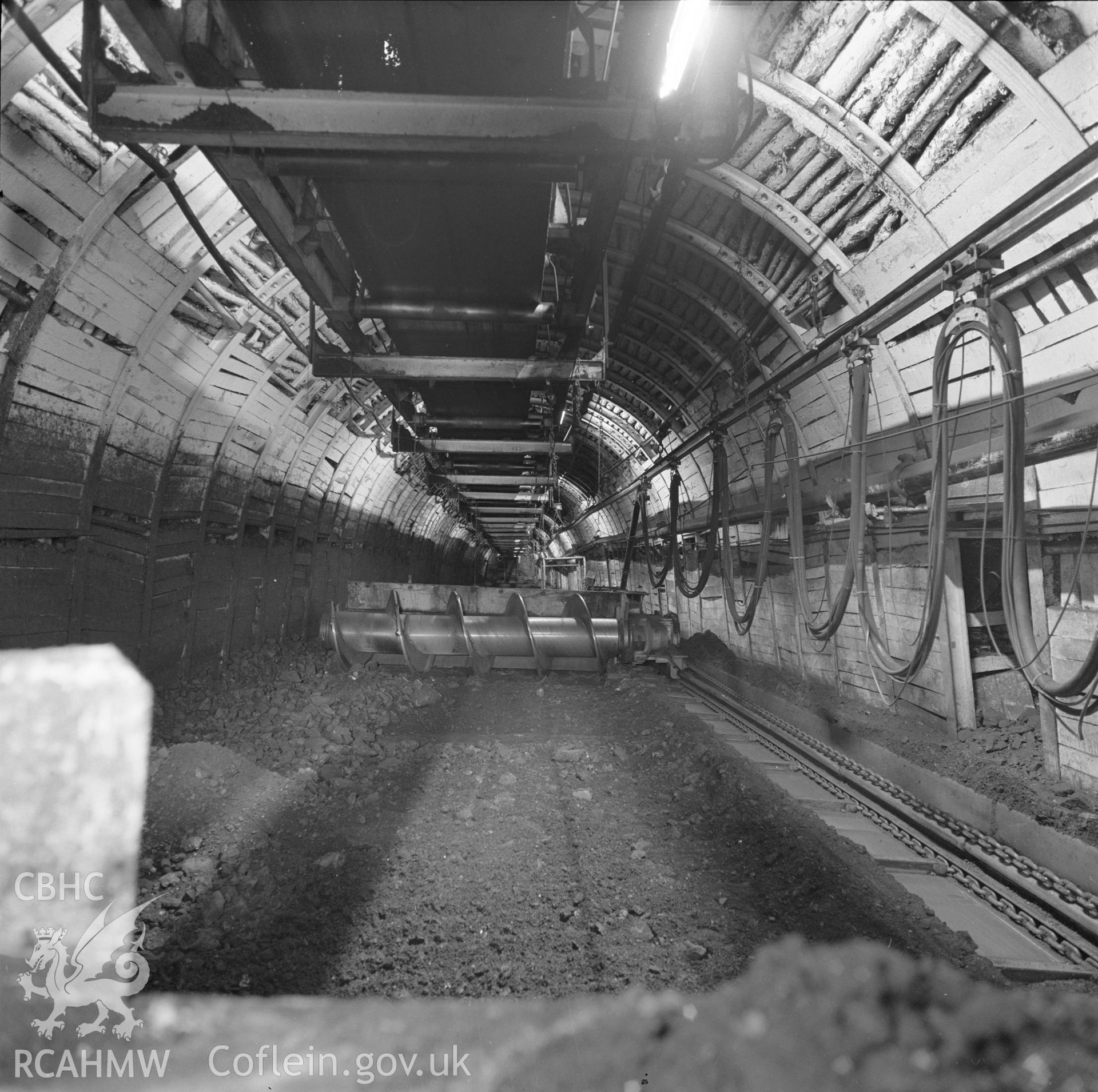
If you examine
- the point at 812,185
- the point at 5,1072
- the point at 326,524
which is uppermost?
the point at 812,185

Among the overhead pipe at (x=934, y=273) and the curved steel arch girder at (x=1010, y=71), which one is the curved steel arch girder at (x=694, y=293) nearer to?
the overhead pipe at (x=934, y=273)

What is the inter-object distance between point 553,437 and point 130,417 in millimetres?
4687

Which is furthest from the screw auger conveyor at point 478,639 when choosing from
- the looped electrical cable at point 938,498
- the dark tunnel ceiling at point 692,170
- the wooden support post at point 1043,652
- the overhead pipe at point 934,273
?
the looped electrical cable at point 938,498

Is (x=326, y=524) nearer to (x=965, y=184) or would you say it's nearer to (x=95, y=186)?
(x=95, y=186)

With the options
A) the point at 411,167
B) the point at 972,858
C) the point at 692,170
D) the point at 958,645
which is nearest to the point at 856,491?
the point at 972,858

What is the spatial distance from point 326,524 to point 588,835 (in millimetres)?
7766

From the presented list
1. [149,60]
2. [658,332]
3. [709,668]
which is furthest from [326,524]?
[149,60]

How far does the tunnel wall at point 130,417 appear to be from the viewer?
11.5 feet

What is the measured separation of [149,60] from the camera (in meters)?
2.52

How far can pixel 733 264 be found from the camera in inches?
242

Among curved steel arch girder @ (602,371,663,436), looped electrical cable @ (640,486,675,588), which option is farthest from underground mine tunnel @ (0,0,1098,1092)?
curved steel arch girder @ (602,371,663,436)

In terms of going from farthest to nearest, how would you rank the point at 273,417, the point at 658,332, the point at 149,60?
the point at 658,332
the point at 273,417
the point at 149,60

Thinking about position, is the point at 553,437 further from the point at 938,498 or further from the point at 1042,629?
the point at 1042,629

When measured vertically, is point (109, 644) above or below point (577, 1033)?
above
